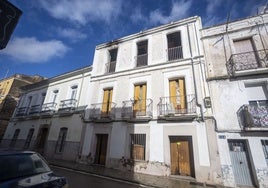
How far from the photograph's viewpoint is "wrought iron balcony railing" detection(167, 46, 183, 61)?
1052 centimetres

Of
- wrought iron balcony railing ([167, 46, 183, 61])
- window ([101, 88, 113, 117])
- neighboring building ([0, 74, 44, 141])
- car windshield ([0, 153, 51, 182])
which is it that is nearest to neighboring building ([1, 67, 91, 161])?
window ([101, 88, 113, 117])

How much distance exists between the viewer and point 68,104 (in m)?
13.4

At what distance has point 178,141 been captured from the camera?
8.47 metres

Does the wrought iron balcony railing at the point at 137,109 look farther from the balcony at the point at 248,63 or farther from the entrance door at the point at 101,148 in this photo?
the balcony at the point at 248,63

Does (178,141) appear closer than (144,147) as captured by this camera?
Yes

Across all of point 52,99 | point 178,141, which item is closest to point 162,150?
point 178,141

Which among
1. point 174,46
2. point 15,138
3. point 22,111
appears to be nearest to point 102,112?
point 174,46

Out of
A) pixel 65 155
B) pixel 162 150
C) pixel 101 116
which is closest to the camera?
pixel 162 150

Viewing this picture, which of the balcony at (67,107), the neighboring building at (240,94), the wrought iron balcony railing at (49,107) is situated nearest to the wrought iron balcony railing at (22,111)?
the wrought iron balcony railing at (49,107)

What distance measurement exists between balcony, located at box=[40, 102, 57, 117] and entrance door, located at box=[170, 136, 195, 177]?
38.7ft

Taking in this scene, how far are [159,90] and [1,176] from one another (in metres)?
8.52

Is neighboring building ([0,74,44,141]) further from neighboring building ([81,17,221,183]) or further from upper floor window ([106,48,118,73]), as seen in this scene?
upper floor window ([106,48,118,73])

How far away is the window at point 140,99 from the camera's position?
32.5 ft

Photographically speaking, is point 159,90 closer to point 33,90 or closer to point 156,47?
point 156,47
